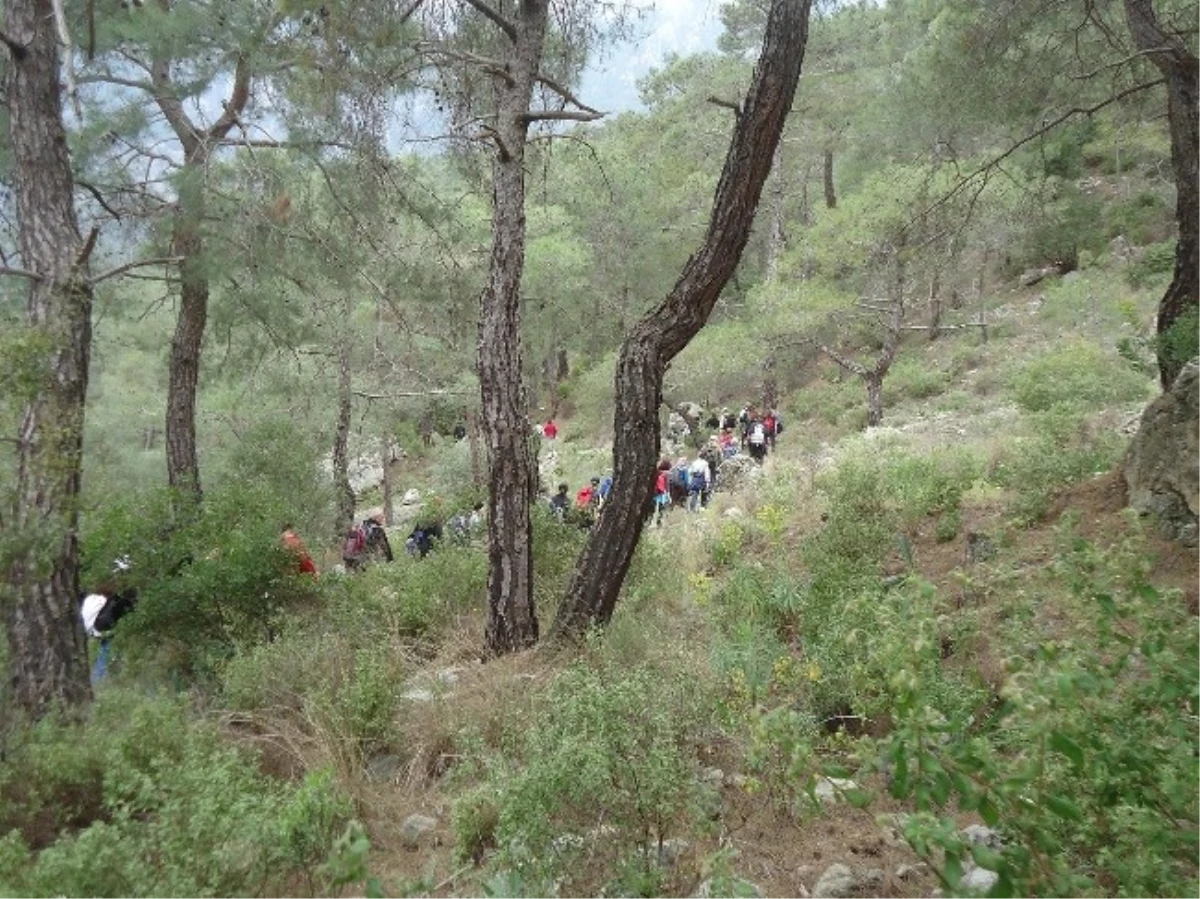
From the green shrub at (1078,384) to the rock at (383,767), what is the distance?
27.5 ft

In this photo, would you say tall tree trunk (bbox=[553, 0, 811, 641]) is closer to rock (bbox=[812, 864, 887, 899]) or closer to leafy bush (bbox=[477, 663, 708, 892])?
leafy bush (bbox=[477, 663, 708, 892])

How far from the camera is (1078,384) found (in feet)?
32.7

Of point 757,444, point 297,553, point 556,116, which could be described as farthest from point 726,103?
point 757,444

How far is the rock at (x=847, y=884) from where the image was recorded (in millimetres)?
2445

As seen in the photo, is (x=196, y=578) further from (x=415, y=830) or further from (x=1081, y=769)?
(x=1081, y=769)

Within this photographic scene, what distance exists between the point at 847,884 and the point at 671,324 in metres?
2.97

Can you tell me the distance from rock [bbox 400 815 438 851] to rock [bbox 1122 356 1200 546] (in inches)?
156

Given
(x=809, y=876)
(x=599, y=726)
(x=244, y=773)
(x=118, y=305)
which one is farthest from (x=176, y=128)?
(x=809, y=876)

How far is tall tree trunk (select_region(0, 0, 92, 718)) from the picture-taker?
4109mm

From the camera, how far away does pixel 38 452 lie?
164 inches

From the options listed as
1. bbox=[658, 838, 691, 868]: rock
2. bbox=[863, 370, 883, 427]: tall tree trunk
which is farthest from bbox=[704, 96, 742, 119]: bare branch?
bbox=[863, 370, 883, 427]: tall tree trunk

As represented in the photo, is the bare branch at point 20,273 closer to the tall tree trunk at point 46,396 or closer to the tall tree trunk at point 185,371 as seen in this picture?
the tall tree trunk at point 46,396

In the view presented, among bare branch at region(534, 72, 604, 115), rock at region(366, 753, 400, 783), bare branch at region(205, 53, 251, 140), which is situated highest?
bare branch at region(205, 53, 251, 140)

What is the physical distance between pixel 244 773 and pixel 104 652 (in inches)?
161
